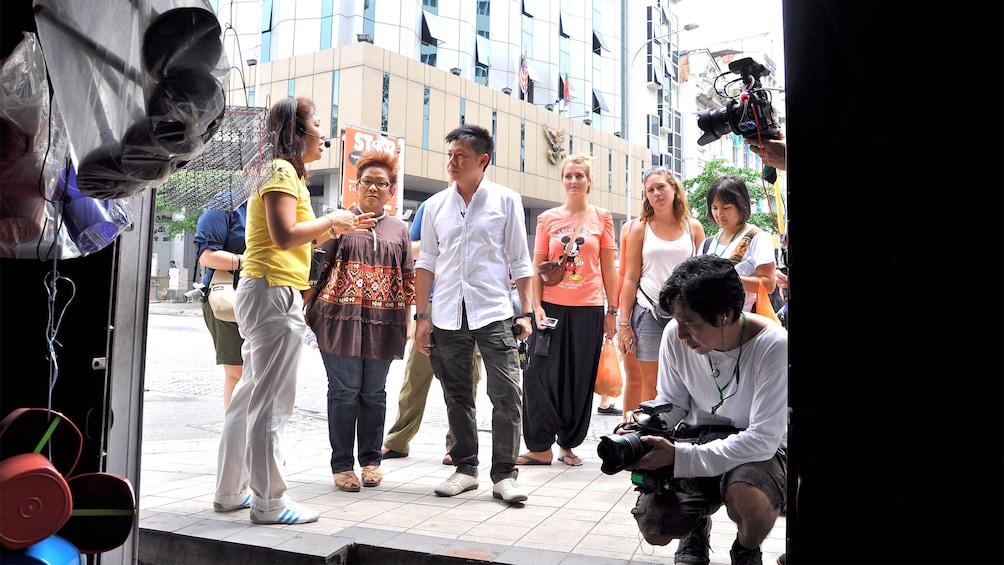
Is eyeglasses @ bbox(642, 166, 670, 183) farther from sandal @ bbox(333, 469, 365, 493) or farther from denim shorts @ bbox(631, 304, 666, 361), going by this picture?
sandal @ bbox(333, 469, 365, 493)

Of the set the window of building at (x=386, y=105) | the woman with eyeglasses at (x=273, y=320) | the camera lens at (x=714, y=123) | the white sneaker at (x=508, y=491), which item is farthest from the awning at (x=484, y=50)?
the camera lens at (x=714, y=123)

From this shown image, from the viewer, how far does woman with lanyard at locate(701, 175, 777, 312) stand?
416 centimetres

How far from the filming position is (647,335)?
15.3 ft

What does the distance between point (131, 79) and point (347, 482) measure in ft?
9.57

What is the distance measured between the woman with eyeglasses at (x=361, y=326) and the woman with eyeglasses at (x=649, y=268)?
142cm

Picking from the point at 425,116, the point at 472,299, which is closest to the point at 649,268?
the point at 472,299

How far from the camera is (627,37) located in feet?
146

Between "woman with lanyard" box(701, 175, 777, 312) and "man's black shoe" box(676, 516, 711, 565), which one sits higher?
"woman with lanyard" box(701, 175, 777, 312)

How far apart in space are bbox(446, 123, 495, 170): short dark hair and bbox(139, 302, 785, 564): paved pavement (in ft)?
5.97

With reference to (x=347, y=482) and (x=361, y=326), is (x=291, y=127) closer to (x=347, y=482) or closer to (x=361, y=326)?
(x=361, y=326)

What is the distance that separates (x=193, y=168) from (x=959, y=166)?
2.08 meters

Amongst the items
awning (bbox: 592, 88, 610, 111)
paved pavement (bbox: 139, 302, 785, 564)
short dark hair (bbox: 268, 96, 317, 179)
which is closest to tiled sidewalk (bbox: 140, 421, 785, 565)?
paved pavement (bbox: 139, 302, 785, 564)

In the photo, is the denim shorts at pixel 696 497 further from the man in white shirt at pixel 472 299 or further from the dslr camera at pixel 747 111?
the man in white shirt at pixel 472 299

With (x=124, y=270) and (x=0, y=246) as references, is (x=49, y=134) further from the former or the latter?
(x=124, y=270)
